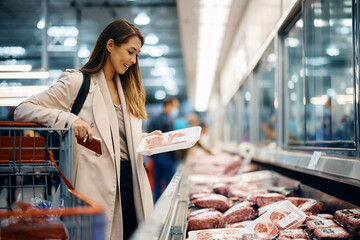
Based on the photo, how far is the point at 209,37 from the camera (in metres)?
9.41

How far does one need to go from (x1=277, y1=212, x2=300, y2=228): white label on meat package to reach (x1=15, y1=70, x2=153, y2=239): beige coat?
73 cm

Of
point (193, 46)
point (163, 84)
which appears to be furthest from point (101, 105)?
point (163, 84)

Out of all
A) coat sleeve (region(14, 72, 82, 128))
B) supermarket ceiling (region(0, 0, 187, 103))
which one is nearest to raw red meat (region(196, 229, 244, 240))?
coat sleeve (region(14, 72, 82, 128))

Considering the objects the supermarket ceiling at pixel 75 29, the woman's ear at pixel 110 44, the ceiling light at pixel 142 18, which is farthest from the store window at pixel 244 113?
the woman's ear at pixel 110 44

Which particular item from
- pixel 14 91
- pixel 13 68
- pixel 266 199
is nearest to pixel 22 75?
pixel 13 68

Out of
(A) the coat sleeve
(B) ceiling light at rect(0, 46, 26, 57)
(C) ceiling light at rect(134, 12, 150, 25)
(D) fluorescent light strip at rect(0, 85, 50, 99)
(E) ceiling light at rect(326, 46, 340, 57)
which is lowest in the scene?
(A) the coat sleeve

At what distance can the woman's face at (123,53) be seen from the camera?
1.96 metres

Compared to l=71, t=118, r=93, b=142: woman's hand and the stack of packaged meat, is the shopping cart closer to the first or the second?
l=71, t=118, r=93, b=142: woman's hand

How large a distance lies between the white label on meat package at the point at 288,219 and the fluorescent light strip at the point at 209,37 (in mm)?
5649

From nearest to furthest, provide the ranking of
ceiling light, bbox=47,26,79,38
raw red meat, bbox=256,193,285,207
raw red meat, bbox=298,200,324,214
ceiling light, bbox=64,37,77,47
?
raw red meat, bbox=298,200,324,214
raw red meat, bbox=256,193,285,207
ceiling light, bbox=47,26,79,38
ceiling light, bbox=64,37,77,47

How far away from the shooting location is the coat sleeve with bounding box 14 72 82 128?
1639 millimetres

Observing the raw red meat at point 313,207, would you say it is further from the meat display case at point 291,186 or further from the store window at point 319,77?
the store window at point 319,77

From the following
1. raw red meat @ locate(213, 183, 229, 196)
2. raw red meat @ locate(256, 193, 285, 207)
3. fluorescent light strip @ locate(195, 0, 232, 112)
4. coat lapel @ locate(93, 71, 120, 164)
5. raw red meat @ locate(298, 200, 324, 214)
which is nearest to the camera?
coat lapel @ locate(93, 71, 120, 164)

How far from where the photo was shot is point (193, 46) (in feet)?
34.2
